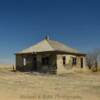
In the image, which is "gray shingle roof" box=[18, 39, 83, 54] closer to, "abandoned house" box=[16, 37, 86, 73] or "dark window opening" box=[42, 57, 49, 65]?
"abandoned house" box=[16, 37, 86, 73]

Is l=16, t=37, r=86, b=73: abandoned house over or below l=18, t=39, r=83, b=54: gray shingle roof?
below

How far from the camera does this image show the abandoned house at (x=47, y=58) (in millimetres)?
31094

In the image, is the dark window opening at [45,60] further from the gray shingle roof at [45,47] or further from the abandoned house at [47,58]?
the gray shingle roof at [45,47]

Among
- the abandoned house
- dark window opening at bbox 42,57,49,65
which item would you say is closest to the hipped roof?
the abandoned house

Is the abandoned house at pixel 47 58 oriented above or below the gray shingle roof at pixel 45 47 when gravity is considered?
A: below

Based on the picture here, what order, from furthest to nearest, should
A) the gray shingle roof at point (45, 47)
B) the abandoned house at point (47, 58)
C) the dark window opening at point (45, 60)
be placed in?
the gray shingle roof at point (45, 47)
the dark window opening at point (45, 60)
the abandoned house at point (47, 58)

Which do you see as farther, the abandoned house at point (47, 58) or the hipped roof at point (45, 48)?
the hipped roof at point (45, 48)

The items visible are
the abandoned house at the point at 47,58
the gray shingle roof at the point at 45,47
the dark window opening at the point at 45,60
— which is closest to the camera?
the abandoned house at the point at 47,58

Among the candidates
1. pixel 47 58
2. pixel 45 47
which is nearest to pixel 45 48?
pixel 45 47

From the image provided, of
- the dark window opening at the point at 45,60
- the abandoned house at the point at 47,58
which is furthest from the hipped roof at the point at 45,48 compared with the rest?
the dark window opening at the point at 45,60

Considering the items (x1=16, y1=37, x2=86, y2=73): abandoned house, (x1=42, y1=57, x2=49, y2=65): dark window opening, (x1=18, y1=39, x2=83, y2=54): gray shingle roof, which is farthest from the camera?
(x1=18, y1=39, x2=83, y2=54): gray shingle roof

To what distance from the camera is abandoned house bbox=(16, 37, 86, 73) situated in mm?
31094

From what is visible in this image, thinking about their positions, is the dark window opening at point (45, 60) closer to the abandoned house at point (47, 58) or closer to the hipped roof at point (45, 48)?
the abandoned house at point (47, 58)

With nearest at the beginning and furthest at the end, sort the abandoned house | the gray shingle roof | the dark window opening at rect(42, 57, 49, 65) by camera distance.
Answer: the abandoned house
the dark window opening at rect(42, 57, 49, 65)
the gray shingle roof
